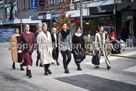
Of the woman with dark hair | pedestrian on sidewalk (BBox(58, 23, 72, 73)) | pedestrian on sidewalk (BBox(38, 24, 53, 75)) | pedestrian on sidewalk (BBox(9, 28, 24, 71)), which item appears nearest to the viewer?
pedestrian on sidewalk (BBox(38, 24, 53, 75))

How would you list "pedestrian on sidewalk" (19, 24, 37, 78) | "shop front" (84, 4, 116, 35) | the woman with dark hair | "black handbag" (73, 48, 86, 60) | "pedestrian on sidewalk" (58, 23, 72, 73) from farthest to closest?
"shop front" (84, 4, 116, 35) → "black handbag" (73, 48, 86, 60) → the woman with dark hair → "pedestrian on sidewalk" (58, 23, 72, 73) → "pedestrian on sidewalk" (19, 24, 37, 78)

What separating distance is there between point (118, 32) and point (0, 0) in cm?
4328

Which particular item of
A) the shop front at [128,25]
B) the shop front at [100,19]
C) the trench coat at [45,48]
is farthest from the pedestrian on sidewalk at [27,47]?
the shop front at [128,25]

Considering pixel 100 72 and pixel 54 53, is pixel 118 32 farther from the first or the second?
pixel 100 72

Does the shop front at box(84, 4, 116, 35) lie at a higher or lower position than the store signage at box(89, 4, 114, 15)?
lower

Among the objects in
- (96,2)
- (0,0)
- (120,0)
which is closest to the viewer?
(120,0)

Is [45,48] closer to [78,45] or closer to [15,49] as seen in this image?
[78,45]

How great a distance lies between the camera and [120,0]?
2356 cm

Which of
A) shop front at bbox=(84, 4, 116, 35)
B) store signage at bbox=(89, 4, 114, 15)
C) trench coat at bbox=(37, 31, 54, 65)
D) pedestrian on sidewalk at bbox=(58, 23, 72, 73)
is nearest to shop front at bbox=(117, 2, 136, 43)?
shop front at bbox=(84, 4, 116, 35)

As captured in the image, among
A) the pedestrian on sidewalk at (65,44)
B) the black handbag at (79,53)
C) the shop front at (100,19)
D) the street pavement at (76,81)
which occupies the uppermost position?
the shop front at (100,19)

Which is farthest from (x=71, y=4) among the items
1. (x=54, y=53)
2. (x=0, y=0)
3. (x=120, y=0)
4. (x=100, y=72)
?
(x=0, y=0)

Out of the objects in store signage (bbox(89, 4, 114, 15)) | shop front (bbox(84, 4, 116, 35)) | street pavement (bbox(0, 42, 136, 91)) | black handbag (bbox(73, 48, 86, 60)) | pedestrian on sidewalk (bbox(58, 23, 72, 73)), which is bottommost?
street pavement (bbox(0, 42, 136, 91))

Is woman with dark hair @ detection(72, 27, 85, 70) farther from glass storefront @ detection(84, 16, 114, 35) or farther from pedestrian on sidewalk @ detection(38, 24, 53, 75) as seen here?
Answer: glass storefront @ detection(84, 16, 114, 35)

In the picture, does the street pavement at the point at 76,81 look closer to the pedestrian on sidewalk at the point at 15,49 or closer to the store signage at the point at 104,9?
the pedestrian on sidewalk at the point at 15,49
